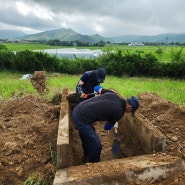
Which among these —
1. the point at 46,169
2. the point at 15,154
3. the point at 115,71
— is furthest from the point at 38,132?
the point at 115,71

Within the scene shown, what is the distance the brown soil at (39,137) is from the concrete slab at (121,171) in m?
0.09

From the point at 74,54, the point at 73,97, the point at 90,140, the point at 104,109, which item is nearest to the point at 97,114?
the point at 104,109

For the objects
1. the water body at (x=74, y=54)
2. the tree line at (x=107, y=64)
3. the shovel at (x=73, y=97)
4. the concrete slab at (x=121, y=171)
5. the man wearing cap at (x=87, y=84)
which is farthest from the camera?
the water body at (x=74, y=54)

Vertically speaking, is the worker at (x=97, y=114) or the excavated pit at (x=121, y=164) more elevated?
Answer: the worker at (x=97, y=114)

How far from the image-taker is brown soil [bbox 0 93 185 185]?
3.84 m

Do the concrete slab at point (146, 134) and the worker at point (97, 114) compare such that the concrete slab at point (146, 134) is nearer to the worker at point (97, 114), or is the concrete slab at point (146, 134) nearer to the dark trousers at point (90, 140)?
the worker at point (97, 114)

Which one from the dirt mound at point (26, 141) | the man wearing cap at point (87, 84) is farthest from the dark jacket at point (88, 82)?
the dirt mound at point (26, 141)

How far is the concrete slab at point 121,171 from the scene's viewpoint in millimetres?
3164

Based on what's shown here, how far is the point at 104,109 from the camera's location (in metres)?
4.02

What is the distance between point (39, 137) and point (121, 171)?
1934 mm

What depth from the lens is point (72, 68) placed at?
15234 mm

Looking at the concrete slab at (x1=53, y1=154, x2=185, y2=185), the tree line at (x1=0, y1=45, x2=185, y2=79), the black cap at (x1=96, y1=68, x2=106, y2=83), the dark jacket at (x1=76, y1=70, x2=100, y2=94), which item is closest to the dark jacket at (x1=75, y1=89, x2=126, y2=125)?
the concrete slab at (x1=53, y1=154, x2=185, y2=185)

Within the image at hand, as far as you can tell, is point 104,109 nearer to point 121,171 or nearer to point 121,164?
point 121,164

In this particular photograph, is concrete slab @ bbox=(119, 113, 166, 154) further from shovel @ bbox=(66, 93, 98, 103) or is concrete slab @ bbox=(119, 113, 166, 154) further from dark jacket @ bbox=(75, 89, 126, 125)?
shovel @ bbox=(66, 93, 98, 103)
